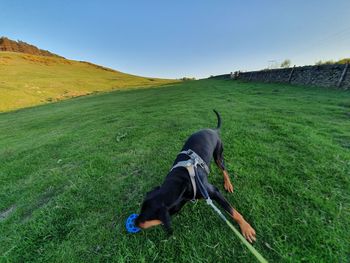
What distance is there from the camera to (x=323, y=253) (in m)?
1.45

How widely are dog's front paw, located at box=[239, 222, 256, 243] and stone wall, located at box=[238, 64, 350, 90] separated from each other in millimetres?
11853

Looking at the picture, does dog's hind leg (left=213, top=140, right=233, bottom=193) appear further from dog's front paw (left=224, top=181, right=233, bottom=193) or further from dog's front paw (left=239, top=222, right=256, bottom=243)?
dog's front paw (left=239, top=222, right=256, bottom=243)

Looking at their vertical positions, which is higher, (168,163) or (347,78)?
(347,78)

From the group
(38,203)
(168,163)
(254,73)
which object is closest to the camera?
(38,203)

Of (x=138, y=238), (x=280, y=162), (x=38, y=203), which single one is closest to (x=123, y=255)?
(x=138, y=238)

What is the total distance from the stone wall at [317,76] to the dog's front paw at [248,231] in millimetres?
11853

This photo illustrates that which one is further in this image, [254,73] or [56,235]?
[254,73]

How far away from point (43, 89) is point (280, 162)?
32.8m

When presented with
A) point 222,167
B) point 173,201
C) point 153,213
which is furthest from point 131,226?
point 222,167

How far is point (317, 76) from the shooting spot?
36.4 feet

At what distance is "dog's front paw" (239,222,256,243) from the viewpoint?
1.63 metres

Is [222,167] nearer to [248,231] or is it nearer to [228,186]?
[228,186]

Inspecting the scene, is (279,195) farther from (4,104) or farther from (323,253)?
(4,104)

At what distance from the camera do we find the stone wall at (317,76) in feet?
30.9
